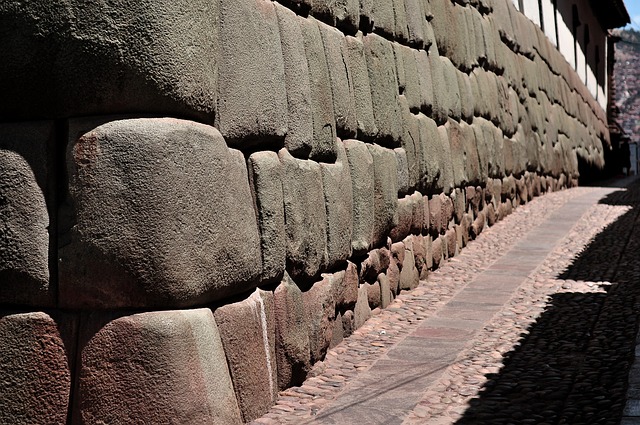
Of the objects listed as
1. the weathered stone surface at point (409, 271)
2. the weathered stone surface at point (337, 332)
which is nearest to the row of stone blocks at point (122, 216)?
the weathered stone surface at point (337, 332)

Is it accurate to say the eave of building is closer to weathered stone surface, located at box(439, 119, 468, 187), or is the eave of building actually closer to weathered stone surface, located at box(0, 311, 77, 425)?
weathered stone surface, located at box(439, 119, 468, 187)

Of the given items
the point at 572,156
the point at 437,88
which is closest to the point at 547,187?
the point at 572,156

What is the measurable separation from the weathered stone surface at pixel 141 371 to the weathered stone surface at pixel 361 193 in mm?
2195

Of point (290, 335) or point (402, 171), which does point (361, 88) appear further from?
point (290, 335)

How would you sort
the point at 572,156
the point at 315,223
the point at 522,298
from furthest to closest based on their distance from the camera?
the point at 572,156, the point at 522,298, the point at 315,223

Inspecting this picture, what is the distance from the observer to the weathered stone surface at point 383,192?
5866 millimetres

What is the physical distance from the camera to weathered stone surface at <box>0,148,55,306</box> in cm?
334

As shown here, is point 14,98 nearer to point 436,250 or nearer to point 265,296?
point 265,296

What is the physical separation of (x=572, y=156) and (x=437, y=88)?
28.1 feet

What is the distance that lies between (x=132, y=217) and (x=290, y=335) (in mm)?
1236

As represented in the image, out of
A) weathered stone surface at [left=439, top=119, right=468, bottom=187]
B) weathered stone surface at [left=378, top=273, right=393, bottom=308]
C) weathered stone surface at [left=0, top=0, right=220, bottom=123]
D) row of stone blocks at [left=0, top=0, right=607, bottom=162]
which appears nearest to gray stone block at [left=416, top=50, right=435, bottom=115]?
row of stone blocks at [left=0, top=0, right=607, bottom=162]

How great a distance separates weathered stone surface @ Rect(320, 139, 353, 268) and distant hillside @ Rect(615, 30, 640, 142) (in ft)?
166

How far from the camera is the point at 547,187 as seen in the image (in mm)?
13328

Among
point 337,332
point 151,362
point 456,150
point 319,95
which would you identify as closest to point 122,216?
point 151,362
